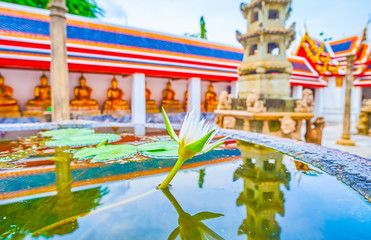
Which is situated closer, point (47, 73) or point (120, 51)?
point (120, 51)

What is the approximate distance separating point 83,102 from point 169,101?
3.33 m

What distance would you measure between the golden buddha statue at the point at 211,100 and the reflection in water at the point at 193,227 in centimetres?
953

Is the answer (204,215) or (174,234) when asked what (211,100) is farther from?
(174,234)

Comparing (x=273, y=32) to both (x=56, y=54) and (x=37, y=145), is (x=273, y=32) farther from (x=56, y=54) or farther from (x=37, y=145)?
(x=37, y=145)

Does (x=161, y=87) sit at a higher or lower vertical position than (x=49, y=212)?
higher

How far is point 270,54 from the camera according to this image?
16.4 ft

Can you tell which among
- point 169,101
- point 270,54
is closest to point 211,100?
point 169,101

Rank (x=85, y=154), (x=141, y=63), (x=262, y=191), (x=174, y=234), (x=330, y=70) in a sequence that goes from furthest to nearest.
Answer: (x=330, y=70) < (x=141, y=63) < (x=85, y=154) < (x=262, y=191) < (x=174, y=234)

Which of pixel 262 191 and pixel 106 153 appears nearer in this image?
pixel 262 191

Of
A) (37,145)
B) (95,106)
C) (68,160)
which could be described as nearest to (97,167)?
(68,160)

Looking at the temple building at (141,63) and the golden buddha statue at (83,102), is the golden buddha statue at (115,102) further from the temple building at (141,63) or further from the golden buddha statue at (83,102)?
the golden buddha statue at (83,102)

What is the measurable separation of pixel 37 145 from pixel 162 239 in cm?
141

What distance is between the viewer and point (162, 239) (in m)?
0.54

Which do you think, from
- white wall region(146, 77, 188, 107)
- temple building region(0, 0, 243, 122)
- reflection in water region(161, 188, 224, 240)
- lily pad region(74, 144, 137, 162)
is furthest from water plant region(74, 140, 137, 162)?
white wall region(146, 77, 188, 107)
